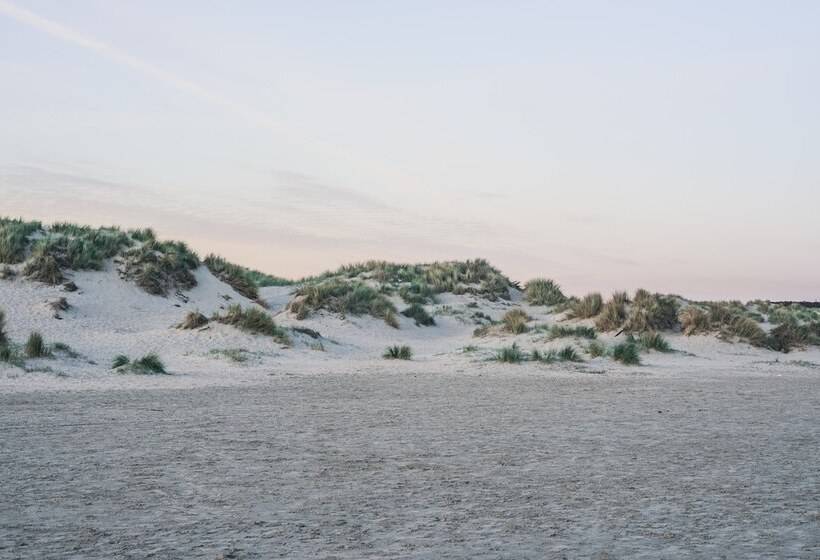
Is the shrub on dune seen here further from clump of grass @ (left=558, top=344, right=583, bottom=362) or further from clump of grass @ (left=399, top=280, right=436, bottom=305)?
clump of grass @ (left=399, top=280, right=436, bottom=305)

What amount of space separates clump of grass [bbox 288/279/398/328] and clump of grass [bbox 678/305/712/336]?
8214 millimetres

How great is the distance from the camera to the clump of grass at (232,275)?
2803 centimetres

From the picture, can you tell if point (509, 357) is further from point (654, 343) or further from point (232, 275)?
point (232, 275)

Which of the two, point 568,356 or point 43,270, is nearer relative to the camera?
point 568,356

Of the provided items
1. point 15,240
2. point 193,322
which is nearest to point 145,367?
point 193,322

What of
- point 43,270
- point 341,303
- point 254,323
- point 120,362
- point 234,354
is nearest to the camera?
point 120,362

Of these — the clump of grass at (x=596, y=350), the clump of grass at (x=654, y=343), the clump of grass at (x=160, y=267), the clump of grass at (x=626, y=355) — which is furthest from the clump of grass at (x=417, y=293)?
the clump of grass at (x=626, y=355)

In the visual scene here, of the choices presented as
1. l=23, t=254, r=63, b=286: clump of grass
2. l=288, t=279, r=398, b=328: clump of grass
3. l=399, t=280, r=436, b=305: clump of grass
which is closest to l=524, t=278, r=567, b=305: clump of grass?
l=399, t=280, r=436, b=305: clump of grass

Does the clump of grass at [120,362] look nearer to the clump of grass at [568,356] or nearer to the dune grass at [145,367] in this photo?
the dune grass at [145,367]

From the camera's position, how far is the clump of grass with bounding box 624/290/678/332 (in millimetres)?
22375

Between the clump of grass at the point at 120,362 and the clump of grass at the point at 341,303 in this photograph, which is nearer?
the clump of grass at the point at 120,362

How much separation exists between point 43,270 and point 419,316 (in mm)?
11068

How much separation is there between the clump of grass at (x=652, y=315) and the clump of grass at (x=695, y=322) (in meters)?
0.33

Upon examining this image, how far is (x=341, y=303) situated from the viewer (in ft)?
86.0
